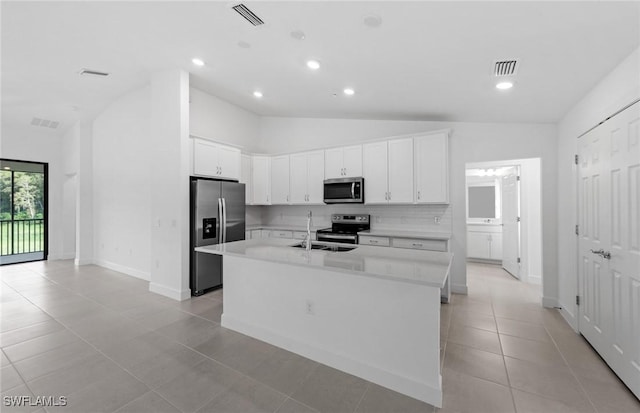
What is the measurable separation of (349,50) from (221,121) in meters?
3.36

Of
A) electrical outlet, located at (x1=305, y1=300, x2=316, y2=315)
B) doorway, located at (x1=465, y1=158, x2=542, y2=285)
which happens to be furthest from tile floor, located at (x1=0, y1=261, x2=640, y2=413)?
doorway, located at (x1=465, y1=158, x2=542, y2=285)

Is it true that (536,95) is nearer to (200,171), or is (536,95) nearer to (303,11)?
(303,11)

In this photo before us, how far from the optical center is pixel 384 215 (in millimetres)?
4887

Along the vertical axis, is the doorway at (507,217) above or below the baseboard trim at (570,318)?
above

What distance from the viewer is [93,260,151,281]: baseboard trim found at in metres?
5.05

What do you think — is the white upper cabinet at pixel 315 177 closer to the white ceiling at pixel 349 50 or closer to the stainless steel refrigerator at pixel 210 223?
the white ceiling at pixel 349 50

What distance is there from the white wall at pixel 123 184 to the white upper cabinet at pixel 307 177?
263 cm

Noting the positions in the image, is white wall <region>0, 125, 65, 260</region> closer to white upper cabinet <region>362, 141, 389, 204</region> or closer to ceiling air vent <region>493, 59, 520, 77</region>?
white upper cabinet <region>362, 141, 389, 204</region>

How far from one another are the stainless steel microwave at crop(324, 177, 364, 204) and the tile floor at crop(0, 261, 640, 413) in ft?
7.05

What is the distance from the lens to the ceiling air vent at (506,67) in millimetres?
2385

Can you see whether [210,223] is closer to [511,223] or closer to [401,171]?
[401,171]

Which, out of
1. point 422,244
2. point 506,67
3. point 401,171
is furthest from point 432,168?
point 506,67

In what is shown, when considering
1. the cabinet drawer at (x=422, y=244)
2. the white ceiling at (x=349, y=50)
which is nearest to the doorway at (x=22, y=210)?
the white ceiling at (x=349, y=50)

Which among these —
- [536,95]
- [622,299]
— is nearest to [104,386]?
[622,299]
